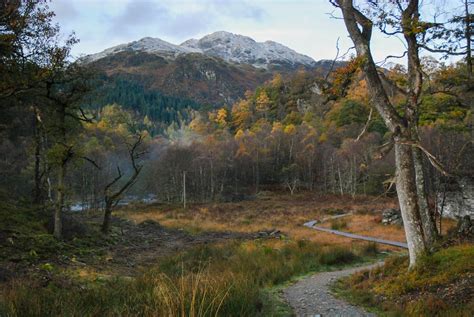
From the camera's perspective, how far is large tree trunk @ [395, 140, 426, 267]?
7.75 m

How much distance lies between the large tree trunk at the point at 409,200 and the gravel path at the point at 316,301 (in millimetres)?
1887

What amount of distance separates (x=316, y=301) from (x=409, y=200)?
2.79 m

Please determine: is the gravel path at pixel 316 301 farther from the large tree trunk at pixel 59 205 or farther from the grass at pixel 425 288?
the large tree trunk at pixel 59 205

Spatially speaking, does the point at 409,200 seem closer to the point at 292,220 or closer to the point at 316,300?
the point at 316,300

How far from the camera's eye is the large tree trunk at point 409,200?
305 inches

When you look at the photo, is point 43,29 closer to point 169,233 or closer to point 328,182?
point 169,233

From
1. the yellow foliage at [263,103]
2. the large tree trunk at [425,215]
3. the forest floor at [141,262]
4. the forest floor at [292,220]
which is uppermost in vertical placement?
the yellow foliage at [263,103]

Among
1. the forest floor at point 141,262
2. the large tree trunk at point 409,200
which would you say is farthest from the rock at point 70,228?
the large tree trunk at point 409,200

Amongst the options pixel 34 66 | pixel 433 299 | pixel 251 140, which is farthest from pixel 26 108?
pixel 251 140

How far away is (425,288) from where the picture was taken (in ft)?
22.8

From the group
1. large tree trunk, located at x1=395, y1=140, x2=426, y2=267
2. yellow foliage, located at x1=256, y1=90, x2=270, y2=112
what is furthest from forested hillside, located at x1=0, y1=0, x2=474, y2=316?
yellow foliage, located at x1=256, y1=90, x2=270, y2=112

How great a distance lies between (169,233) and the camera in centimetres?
2662

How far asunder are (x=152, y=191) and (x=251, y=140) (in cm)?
2125

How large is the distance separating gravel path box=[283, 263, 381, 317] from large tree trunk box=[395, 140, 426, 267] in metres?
1.89
